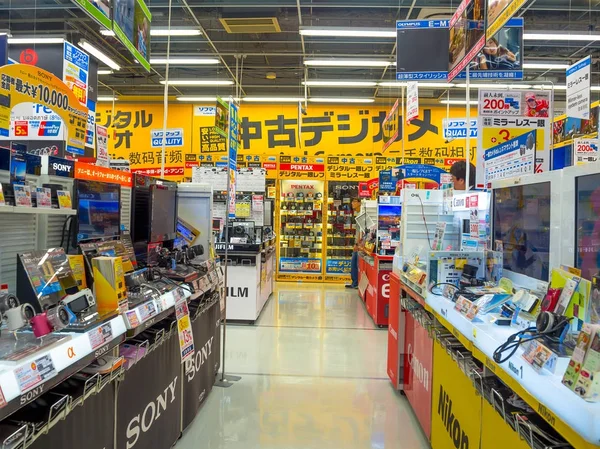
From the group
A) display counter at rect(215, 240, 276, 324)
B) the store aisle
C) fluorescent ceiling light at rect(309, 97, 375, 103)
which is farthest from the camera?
fluorescent ceiling light at rect(309, 97, 375, 103)

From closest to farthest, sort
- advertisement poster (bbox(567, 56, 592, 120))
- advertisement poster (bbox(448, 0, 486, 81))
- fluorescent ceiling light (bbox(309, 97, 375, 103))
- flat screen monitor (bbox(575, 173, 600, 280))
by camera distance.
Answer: flat screen monitor (bbox(575, 173, 600, 280))
advertisement poster (bbox(448, 0, 486, 81))
advertisement poster (bbox(567, 56, 592, 120))
fluorescent ceiling light (bbox(309, 97, 375, 103))

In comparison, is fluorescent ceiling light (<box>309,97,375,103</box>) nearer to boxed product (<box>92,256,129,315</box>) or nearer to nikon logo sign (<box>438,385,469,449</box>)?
nikon logo sign (<box>438,385,469,449</box>)

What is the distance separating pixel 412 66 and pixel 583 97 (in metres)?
2.07

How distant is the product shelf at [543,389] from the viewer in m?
1.18

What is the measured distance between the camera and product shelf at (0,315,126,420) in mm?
1312

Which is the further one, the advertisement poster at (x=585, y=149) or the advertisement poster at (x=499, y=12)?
the advertisement poster at (x=585, y=149)

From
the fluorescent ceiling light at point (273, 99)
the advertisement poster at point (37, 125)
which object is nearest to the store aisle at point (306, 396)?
the advertisement poster at point (37, 125)

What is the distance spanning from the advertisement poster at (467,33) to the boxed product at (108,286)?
3.04m

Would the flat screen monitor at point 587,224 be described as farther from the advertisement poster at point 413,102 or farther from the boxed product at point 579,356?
the advertisement poster at point 413,102

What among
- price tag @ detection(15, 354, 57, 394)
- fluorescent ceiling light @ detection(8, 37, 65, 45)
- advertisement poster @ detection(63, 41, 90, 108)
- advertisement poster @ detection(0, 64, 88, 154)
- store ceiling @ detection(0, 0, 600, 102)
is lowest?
price tag @ detection(15, 354, 57, 394)

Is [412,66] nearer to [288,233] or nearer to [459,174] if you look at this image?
[459,174]

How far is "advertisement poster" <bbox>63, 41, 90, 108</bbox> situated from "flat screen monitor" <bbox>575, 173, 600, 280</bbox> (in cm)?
571

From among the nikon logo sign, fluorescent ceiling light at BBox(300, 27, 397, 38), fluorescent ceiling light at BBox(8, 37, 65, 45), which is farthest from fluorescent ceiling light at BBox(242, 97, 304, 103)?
the nikon logo sign

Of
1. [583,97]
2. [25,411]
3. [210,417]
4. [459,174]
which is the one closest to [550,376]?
[25,411]
